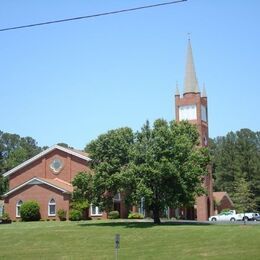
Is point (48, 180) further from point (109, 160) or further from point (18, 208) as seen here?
point (109, 160)

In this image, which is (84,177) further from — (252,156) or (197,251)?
(252,156)

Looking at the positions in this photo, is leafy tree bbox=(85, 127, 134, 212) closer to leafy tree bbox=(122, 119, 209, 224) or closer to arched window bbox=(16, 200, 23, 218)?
leafy tree bbox=(122, 119, 209, 224)

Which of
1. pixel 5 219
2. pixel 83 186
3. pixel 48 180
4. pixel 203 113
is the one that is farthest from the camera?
pixel 203 113

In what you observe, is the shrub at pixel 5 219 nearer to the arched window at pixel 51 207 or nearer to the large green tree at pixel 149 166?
the arched window at pixel 51 207

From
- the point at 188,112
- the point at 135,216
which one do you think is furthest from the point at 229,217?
the point at 188,112

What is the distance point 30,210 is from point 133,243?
27450 mm

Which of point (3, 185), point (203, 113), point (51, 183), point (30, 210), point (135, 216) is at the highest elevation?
point (203, 113)

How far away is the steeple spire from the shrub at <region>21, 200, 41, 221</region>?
99.9 feet

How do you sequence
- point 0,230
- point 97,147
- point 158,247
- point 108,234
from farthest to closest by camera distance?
point 97,147 → point 0,230 → point 108,234 → point 158,247

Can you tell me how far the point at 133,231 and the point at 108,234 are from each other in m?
2.04

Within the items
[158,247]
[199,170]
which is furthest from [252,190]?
[158,247]

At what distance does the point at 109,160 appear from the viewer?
4669cm

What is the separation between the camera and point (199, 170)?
45062 mm

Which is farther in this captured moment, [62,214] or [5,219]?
[62,214]
